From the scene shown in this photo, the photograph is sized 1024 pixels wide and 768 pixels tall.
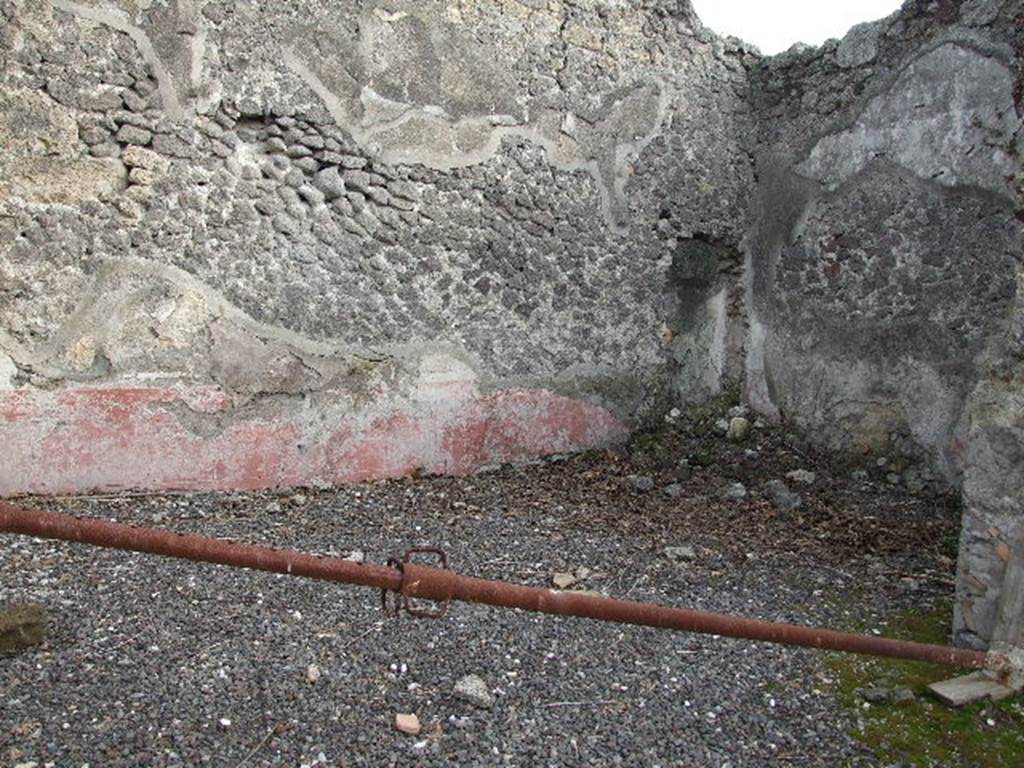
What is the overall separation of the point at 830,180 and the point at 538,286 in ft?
5.43

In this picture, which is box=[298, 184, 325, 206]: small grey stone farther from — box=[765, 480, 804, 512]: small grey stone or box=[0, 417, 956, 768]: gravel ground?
box=[765, 480, 804, 512]: small grey stone

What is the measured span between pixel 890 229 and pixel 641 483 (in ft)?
5.82

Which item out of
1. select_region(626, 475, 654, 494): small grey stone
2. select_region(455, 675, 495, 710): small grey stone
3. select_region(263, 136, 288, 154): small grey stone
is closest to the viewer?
select_region(455, 675, 495, 710): small grey stone

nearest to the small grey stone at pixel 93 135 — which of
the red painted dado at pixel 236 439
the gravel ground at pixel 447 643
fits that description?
the red painted dado at pixel 236 439

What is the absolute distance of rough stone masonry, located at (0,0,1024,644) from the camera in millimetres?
3361

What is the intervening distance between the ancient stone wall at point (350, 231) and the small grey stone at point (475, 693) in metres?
1.88

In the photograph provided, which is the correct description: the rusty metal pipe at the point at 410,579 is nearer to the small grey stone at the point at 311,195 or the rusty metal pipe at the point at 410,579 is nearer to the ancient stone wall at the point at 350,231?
the ancient stone wall at the point at 350,231

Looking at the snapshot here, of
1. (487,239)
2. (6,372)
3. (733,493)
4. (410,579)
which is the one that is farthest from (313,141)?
(410,579)

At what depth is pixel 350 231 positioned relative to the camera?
401cm

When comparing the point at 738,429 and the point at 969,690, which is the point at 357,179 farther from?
the point at 969,690

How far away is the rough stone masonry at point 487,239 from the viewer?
336 centimetres

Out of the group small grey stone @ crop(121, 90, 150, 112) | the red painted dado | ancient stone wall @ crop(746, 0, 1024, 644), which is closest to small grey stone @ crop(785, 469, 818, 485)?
ancient stone wall @ crop(746, 0, 1024, 644)

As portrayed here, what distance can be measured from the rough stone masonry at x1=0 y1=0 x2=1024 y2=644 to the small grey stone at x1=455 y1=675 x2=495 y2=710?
4.78 feet

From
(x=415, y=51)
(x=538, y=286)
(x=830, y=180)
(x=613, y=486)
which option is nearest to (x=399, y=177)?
(x=415, y=51)
